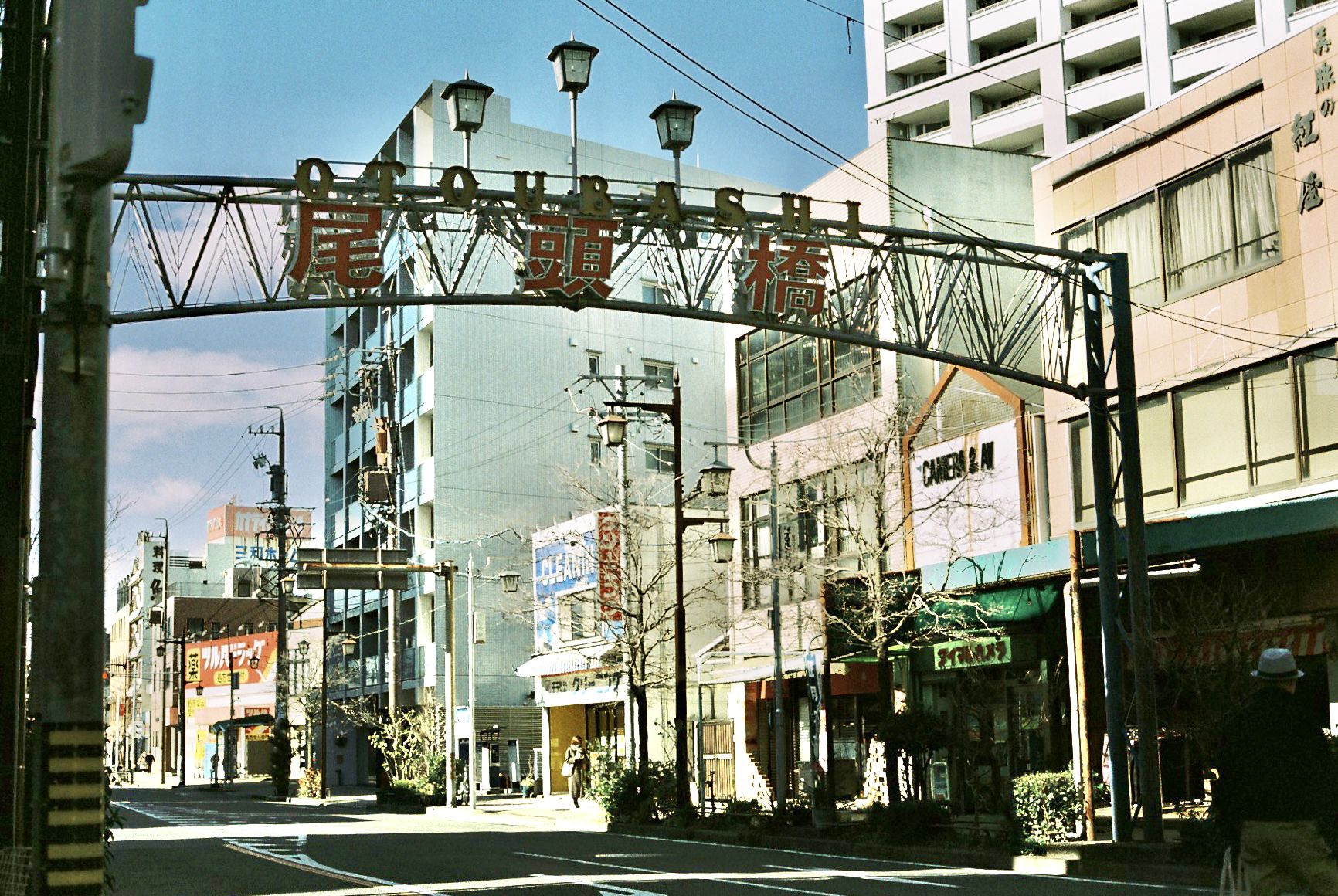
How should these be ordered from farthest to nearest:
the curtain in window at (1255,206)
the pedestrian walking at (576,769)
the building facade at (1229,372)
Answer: the pedestrian walking at (576,769)
the curtain in window at (1255,206)
the building facade at (1229,372)

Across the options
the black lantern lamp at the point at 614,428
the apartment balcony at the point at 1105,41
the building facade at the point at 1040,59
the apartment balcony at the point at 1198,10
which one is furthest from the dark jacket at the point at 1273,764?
the apartment balcony at the point at 1105,41

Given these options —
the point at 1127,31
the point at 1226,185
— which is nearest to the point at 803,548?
the point at 1226,185

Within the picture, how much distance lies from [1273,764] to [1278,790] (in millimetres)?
135

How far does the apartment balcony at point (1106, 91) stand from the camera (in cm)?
6222

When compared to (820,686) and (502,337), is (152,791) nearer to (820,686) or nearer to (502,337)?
(502,337)

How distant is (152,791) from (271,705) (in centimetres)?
2108

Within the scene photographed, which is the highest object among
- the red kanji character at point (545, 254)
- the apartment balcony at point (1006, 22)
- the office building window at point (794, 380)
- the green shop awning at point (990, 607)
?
the apartment balcony at point (1006, 22)

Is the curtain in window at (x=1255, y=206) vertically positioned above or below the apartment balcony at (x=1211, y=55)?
below

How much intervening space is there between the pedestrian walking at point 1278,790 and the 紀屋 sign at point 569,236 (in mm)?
12767

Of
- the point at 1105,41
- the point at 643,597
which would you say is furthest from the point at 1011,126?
the point at 643,597

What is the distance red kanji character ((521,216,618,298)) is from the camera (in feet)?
67.2

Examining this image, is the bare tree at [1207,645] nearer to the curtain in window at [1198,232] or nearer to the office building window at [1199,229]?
the office building window at [1199,229]

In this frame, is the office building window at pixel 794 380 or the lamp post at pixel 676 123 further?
the office building window at pixel 794 380

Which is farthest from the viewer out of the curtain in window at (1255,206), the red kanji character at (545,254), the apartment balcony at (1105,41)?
the apartment balcony at (1105,41)
